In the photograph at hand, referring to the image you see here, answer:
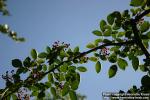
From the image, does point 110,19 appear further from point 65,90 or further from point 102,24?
point 65,90

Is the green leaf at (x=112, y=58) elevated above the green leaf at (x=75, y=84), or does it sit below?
above

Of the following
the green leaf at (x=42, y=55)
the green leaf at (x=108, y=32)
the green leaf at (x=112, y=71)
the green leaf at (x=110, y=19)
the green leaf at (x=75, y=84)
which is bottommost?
the green leaf at (x=75, y=84)

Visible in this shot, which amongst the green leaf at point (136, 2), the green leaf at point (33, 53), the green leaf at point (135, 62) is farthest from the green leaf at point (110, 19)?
the green leaf at point (33, 53)

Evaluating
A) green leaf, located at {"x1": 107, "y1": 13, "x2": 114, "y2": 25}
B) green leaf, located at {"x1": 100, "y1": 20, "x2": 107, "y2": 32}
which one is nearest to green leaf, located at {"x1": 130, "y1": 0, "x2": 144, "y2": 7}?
green leaf, located at {"x1": 107, "y1": 13, "x2": 114, "y2": 25}

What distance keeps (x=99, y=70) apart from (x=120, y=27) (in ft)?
1.97

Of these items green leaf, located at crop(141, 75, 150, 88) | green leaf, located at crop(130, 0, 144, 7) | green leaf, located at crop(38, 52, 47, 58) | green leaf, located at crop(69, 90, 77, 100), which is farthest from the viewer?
green leaf, located at crop(38, 52, 47, 58)

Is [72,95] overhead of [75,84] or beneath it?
beneath

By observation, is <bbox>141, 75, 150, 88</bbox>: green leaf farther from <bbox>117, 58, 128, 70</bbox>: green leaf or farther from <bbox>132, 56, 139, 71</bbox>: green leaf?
<bbox>117, 58, 128, 70</bbox>: green leaf

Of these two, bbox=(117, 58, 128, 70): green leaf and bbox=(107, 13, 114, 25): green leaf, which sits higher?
bbox=(107, 13, 114, 25): green leaf

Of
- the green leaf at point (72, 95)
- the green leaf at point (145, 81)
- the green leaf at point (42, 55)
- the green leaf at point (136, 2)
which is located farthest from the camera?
the green leaf at point (42, 55)

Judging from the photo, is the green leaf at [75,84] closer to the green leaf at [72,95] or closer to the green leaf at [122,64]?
the green leaf at [72,95]

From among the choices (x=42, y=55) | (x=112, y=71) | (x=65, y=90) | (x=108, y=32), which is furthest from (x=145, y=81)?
(x=42, y=55)

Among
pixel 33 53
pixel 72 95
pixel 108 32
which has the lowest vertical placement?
pixel 72 95

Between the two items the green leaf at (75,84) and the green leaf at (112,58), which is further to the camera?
the green leaf at (112,58)
